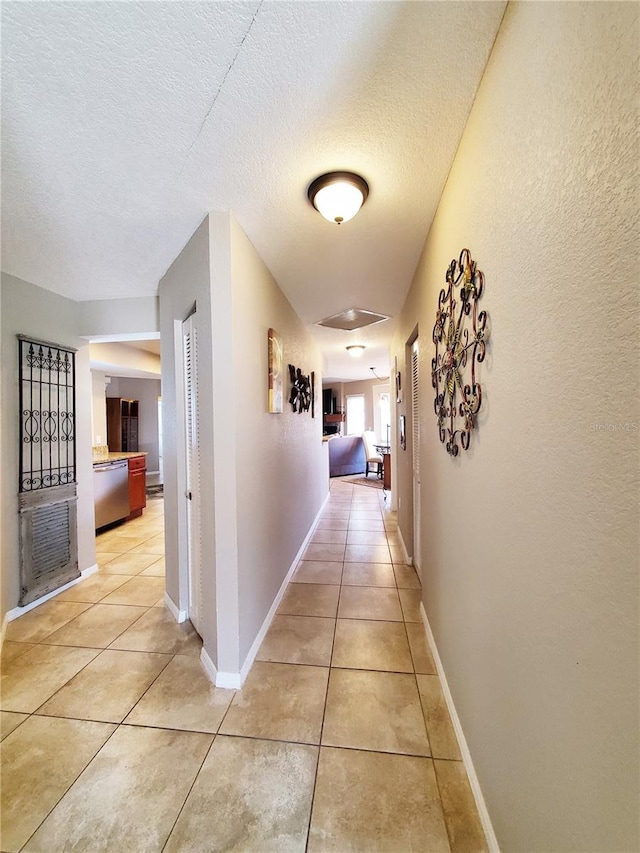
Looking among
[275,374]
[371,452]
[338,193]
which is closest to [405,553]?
[275,374]

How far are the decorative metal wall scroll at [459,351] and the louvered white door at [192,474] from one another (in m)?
Result: 1.47

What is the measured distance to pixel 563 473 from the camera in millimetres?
683

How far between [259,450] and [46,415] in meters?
1.94

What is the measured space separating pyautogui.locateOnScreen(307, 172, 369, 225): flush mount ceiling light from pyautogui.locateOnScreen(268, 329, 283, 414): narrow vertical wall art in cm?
95

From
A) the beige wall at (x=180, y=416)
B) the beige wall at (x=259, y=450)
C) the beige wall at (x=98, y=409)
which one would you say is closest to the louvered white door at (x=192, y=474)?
the beige wall at (x=180, y=416)

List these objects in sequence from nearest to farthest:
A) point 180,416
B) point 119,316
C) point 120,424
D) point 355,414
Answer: point 180,416
point 119,316
point 120,424
point 355,414

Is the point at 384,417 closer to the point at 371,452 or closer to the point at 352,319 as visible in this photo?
the point at 371,452

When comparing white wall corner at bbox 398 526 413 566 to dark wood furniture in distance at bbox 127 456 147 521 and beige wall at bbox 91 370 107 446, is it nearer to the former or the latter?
dark wood furniture in distance at bbox 127 456 147 521

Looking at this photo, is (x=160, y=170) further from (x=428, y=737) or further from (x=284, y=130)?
(x=428, y=737)

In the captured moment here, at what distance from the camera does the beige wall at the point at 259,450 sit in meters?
1.80

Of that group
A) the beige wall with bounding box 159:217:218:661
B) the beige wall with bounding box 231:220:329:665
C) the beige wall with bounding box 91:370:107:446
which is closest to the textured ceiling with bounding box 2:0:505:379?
the beige wall with bounding box 159:217:218:661

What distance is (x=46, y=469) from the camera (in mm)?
2688

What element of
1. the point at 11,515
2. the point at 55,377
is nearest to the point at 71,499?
the point at 11,515

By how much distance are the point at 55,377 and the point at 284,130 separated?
2.68 meters
